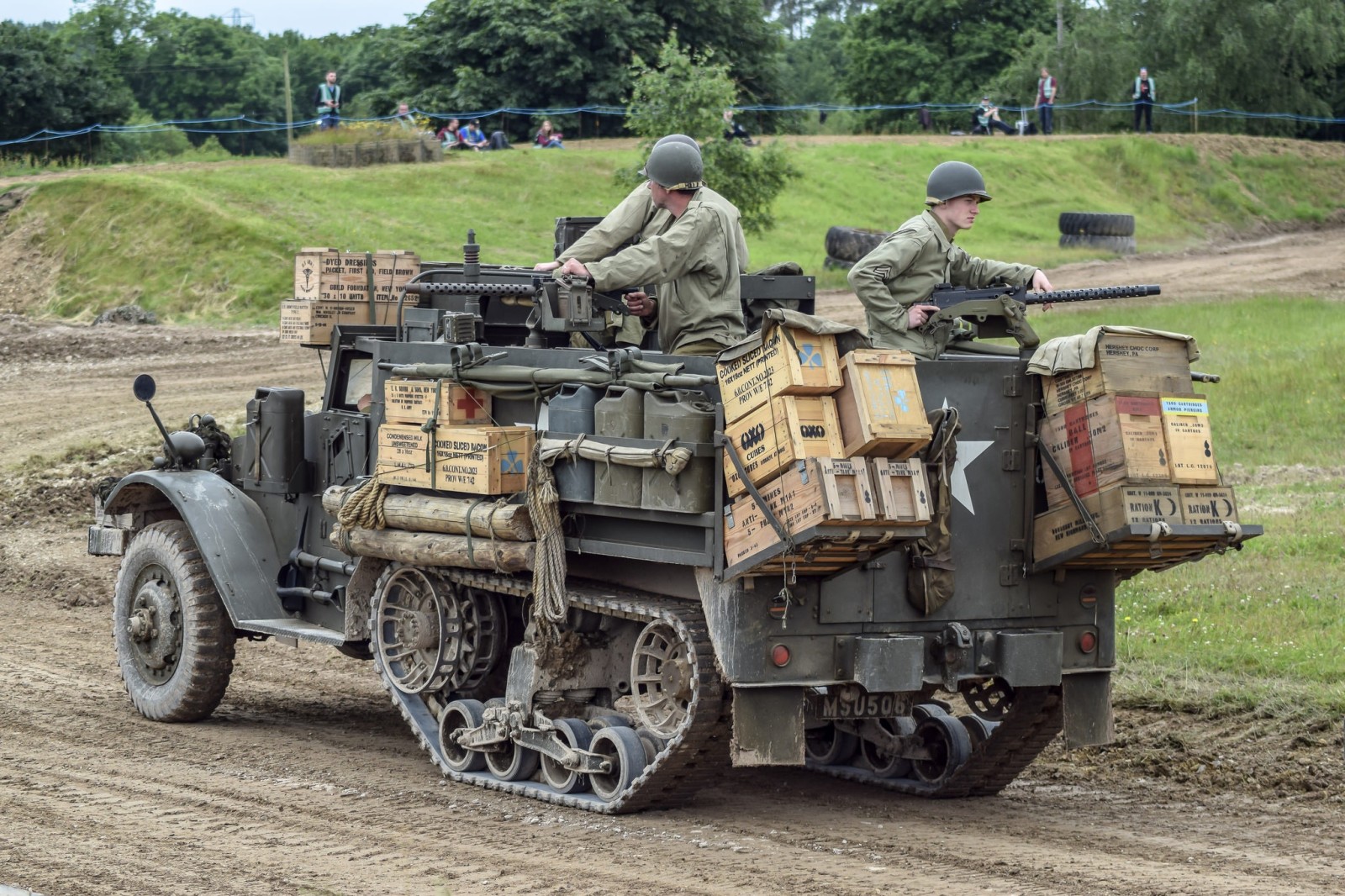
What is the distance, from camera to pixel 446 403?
843cm

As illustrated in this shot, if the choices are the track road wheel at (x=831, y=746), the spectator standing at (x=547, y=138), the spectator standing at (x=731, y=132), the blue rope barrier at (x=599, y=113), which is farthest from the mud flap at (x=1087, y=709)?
the spectator standing at (x=547, y=138)

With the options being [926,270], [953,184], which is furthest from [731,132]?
[926,270]

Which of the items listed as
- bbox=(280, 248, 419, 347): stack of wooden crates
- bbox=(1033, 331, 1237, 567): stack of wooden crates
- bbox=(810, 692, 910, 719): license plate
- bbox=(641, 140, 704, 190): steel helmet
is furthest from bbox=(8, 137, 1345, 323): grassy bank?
bbox=(1033, 331, 1237, 567): stack of wooden crates

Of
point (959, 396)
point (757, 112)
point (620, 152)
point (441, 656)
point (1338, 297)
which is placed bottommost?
point (441, 656)

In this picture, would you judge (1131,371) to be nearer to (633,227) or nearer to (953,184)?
(953,184)

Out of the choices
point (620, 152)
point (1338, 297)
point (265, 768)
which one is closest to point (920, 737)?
point (265, 768)

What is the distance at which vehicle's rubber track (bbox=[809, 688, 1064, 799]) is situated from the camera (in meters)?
8.42

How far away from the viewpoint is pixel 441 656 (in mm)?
8711

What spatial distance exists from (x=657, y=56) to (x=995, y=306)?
34012 mm

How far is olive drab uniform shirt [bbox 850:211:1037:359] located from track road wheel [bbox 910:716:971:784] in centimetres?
171

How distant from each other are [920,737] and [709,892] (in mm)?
2389

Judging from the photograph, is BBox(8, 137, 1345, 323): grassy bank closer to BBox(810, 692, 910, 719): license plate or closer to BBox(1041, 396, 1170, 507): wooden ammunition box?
BBox(810, 692, 910, 719): license plate

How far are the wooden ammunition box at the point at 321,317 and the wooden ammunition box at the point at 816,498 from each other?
380cm

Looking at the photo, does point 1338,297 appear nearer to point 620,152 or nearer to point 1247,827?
point 620,152
